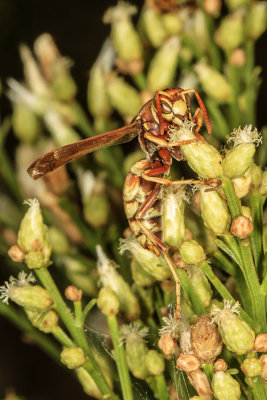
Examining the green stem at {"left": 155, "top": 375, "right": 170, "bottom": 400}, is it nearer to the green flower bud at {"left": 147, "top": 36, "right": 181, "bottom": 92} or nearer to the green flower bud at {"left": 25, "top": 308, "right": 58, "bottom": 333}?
the green flower bud at {"left": 25, "top": 308, "right": 58, "bottom": 333}

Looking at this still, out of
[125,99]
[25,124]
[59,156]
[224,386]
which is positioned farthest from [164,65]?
[224,386]

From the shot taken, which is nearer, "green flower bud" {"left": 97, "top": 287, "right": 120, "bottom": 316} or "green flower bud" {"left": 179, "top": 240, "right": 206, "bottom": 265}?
"green flower bud" {"left": 179, "top": 240, "right": 206, "bottom": 265}

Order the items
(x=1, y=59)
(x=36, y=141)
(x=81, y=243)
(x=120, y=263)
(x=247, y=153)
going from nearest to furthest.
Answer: (x=247, y=153)
(x=120, y=263)
(x=81, y=243)
(x=36, y=141)
(x=1, y=59)

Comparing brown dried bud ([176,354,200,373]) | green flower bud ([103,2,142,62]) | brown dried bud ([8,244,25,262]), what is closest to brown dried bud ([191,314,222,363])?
brown dried bud ([176,354,200,373])

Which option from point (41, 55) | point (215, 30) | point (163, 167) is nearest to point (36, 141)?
point (41, 55)

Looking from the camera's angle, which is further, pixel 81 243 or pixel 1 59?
pixel 1 59

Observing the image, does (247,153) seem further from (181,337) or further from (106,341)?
(106,341)
